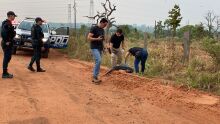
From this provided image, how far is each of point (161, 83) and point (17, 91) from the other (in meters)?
3.83

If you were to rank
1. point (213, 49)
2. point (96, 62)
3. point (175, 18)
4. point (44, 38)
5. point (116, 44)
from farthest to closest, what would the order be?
point (175, 18) < point (44, 38) < point (116, 44) < point (213, 49) < point (96, 62)

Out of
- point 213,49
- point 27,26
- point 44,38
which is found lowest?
point 213,49

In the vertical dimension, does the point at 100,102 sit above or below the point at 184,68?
below

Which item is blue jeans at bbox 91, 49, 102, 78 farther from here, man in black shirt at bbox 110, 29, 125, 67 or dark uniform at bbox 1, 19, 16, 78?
dark uniform at bbox 1, 19, 16, 78

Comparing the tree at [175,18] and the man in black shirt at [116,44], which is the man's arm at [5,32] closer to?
the man in black shirt at [116,44]

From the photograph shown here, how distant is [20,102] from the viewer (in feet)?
28.8

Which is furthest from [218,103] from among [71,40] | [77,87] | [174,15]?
[174,15]

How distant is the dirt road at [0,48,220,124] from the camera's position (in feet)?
25.2

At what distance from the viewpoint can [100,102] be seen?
909cm

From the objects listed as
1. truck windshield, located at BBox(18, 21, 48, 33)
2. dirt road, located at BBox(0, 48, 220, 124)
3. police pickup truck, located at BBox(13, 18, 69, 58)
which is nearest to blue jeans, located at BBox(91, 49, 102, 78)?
dirt road, located at BBox(0, 48, 220, 124)

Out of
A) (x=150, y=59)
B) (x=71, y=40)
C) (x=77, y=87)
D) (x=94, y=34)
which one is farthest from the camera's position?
(x=71, y=40)

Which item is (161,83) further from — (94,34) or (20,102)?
(20,102)

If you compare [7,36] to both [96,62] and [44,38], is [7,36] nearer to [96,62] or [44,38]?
[96,62]

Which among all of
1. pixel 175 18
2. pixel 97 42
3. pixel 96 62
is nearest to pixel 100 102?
pixel 96 62
